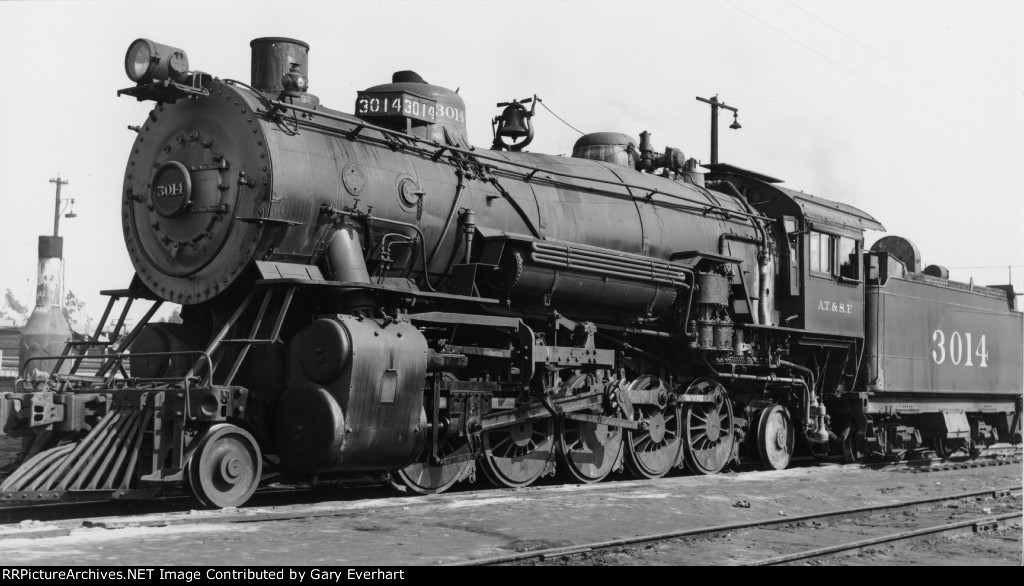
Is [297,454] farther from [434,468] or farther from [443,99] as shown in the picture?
[443,99]

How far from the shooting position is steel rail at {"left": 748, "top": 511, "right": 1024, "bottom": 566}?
6.97 m

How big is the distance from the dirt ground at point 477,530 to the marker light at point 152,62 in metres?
4.04

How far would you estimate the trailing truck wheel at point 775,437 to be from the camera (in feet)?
47.1

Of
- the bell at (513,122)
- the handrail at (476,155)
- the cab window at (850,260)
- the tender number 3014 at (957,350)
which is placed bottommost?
the tender number 3014 at (957,350)

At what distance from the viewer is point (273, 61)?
Answer: 33.9 ft

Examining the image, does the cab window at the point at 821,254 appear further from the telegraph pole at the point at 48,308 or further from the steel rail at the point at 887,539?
the telegraph pole at the point at 48,308

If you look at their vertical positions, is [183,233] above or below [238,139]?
below

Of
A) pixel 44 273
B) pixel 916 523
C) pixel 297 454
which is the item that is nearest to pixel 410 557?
pixel 297 454

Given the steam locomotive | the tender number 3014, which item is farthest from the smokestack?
the tender number 3014

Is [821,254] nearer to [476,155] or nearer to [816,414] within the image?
[816,414]

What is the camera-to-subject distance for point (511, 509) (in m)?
9.20

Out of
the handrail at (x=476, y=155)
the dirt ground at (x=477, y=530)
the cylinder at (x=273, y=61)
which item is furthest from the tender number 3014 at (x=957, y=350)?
the cylinder at (x=273, y=61)

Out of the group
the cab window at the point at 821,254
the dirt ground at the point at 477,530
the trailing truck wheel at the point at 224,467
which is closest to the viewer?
the dirt ground at the point at 477,530

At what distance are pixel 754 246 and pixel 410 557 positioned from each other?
9.10m
